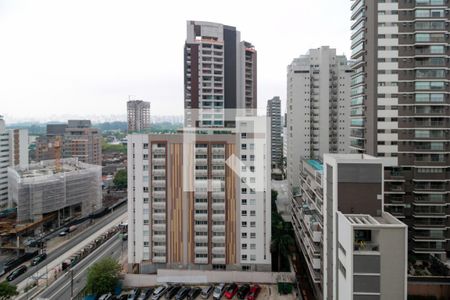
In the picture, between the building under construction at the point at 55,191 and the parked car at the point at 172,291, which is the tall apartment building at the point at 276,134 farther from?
the parked car at the point at 172,291

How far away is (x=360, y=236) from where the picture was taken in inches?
368

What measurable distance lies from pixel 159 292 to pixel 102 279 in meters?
2.57

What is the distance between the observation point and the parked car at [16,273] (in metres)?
17.4

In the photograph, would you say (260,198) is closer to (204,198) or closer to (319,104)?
(204,198)

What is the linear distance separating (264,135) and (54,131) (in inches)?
2121

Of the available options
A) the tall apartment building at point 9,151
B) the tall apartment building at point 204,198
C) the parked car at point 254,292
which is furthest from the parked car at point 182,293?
the tall apartment building at point 9,151

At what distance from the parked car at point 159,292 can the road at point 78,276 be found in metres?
3.71

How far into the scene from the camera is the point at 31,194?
24.6 m

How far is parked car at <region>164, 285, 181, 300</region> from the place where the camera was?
1548cm

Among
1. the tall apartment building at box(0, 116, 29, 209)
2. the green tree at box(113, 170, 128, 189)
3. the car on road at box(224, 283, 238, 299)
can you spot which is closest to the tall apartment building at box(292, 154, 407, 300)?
the car on road at box(224, 283, 238, 299)

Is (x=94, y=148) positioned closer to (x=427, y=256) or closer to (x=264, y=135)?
(x=264, y=135)

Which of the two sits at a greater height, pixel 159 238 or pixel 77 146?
pixel 77 146

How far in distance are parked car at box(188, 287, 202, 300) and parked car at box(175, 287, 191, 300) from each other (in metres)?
0.15

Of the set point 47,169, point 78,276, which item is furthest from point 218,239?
point 47,169
